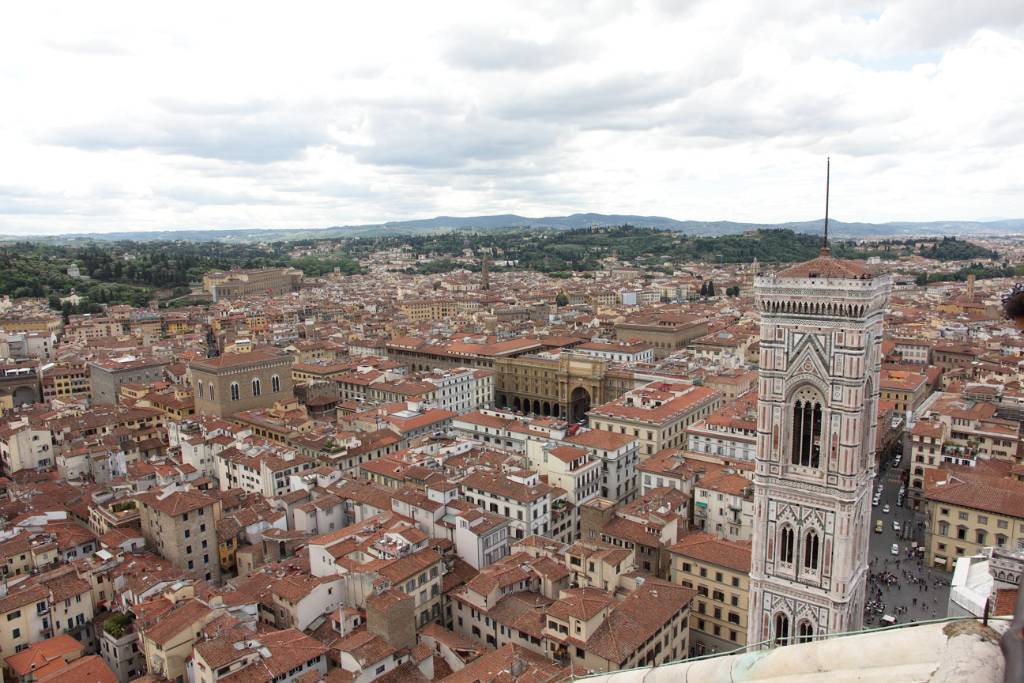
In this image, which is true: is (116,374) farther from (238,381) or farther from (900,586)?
(900,586)

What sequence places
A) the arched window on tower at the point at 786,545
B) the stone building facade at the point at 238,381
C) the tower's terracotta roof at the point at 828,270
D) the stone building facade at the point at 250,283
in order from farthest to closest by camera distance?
the stone building facade at the point at 250,283, the stone building facade at the point at 238,381, the arched window on tower at the point at 786,545, the tower's terracotta roof at the point at 828,270

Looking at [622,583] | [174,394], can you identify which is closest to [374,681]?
[622,583]

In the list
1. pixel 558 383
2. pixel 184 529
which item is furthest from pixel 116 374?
pixel 558 383

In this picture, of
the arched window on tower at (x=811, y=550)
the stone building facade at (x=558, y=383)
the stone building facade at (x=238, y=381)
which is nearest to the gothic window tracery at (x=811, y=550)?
the arched window on tower at (x=811, y=550)

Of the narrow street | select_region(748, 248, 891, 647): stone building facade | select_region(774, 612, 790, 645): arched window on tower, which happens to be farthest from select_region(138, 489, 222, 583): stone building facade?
the narrow street

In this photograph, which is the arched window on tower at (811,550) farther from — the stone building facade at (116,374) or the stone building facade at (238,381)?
the stone building facade at (116,374)

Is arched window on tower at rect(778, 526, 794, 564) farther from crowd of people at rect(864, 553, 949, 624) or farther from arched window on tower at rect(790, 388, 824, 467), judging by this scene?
crowd of people at rect(864, 553, 949, 624)
